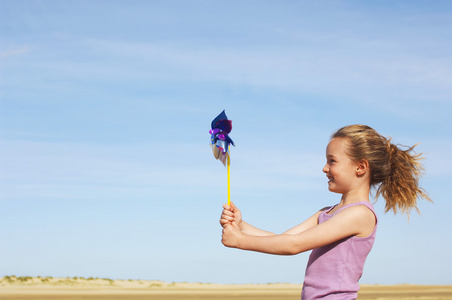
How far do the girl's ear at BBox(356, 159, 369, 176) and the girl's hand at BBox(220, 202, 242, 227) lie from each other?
38.3 inches

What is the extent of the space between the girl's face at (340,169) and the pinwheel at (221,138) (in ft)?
2.43

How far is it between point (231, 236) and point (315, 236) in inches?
23.5

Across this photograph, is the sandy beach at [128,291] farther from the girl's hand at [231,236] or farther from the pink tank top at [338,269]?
the pink tank top at [338,269]

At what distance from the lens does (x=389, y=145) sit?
4395 millimetres

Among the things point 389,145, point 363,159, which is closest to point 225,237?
point 363,159

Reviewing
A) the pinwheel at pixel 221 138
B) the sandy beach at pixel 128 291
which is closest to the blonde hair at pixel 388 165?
the pinwheel at pixel 221 138

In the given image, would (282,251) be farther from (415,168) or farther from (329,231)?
(415,168)

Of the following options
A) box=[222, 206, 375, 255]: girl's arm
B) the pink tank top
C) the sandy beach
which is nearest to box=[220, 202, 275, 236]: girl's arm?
box=[222, 206, 375, 255]: girl's arm

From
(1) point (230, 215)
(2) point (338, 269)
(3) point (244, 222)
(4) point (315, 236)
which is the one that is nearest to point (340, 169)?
(4) point (315, 236)

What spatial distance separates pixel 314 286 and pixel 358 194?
729 millimetres

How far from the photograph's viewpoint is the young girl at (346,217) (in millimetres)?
3826

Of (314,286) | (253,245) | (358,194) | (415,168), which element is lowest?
(314,286)

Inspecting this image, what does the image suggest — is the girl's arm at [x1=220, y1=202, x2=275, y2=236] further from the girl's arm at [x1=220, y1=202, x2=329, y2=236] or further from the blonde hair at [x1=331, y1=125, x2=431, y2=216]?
the blonde hair at [x1=331, y1=125, x2=431, y2=216]

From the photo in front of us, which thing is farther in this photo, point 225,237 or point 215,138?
point 215,138
